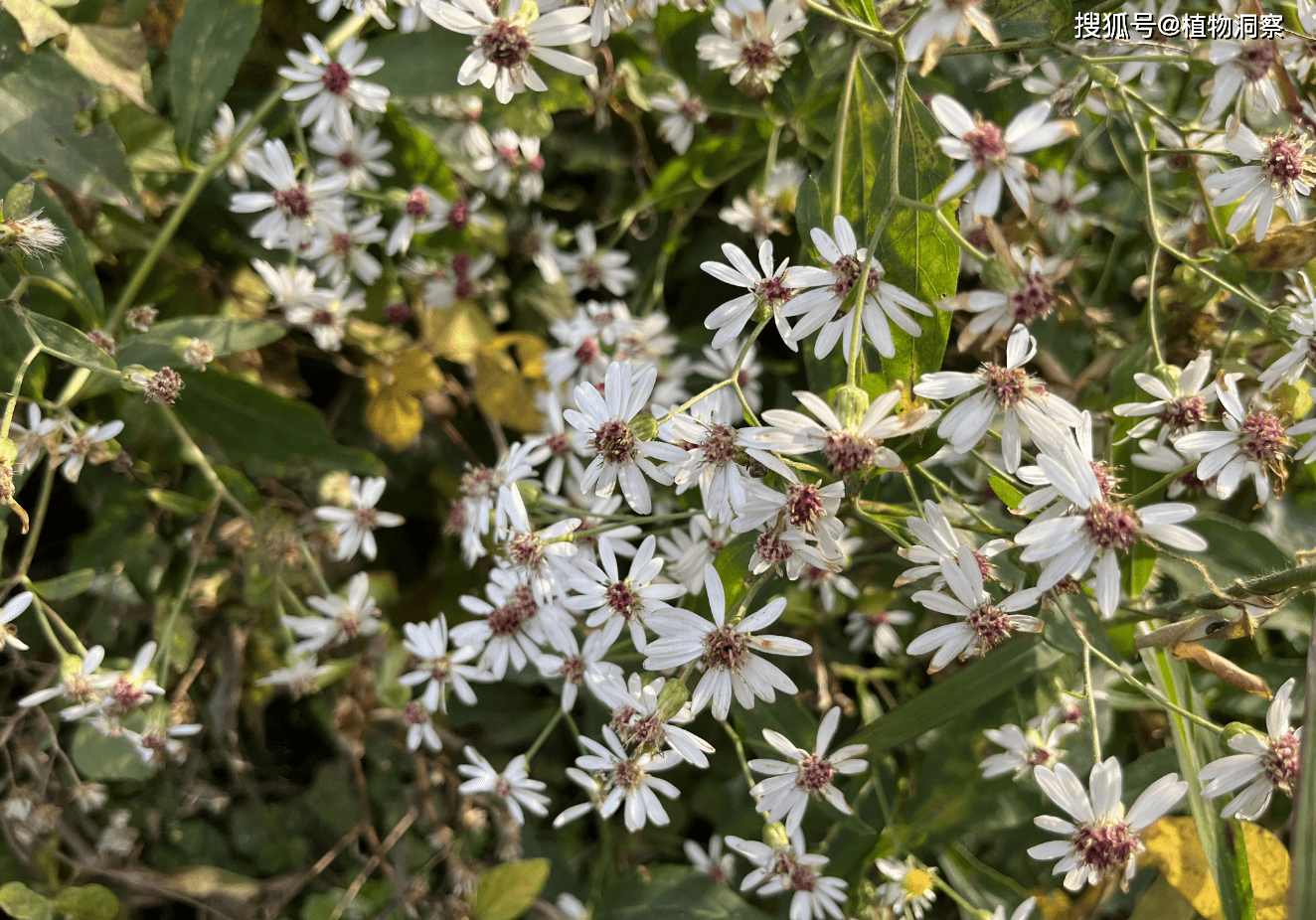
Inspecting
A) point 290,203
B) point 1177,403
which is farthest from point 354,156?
point 1177,403

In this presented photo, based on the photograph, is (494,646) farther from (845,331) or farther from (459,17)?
(459,17)

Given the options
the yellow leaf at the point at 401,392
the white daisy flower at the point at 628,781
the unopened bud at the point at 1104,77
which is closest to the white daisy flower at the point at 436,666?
the white daisy flower at the point at 628,781

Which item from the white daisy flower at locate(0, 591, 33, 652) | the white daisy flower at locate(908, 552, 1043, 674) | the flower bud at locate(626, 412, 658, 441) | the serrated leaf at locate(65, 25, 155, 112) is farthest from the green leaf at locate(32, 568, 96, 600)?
the white daisy flower at locate(908, 552, 1043, 674)

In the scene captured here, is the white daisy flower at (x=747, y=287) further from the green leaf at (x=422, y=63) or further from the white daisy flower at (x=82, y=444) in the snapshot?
the white daisy flower at (x=82, y=444)

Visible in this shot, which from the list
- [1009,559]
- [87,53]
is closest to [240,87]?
[87,53]

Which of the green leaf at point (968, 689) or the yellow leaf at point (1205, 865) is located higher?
the green leaf at point (968, 689)
